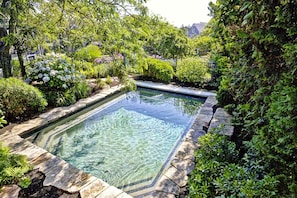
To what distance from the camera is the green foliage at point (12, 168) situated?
280cm

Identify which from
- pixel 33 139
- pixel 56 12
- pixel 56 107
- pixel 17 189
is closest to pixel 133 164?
pixel 17 189

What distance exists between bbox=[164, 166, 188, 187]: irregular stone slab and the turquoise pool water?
398 mm

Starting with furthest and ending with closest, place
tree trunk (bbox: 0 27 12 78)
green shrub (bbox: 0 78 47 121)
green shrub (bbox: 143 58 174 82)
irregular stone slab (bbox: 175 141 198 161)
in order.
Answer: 1. green shrub (bbox: 143 58 174 82)
2. tree trunk (bbox: 0 27 12 78)
3. green shrub (bbox: 0 78 47 121)
4. irregular stone slab (bbox: 175 141 198 161)

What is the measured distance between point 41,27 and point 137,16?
275 cm

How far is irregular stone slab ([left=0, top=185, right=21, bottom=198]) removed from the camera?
2.61 m

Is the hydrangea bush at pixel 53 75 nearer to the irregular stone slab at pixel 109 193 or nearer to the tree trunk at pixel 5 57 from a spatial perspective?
the tree trunk at pixel 5 57

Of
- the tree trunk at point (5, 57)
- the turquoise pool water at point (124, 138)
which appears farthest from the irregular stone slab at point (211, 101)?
the tree trunk at point (5, 57)

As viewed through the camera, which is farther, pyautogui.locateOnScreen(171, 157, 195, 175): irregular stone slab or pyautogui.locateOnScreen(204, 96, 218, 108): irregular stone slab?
pyautogui.locateOnScreen(204, 96, 218, 108): irregular stone slab

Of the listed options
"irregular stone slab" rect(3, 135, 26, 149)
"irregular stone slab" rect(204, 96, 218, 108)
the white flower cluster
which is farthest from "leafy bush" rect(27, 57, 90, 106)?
"irregular stone slab" rect(204, 96, 218, 108)

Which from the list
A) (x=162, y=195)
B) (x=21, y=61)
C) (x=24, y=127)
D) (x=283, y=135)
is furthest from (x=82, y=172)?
(x=21, y=61)

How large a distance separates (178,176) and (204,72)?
5.61 m

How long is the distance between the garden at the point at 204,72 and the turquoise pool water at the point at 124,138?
967 mm

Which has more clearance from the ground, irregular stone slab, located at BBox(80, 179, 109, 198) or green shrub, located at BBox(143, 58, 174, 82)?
green shrub, located at BBox(143, 58, 174, 82)

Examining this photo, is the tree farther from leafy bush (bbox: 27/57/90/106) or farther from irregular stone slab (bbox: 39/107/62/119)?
leafy bush (bbox: 27/57/90/106)
